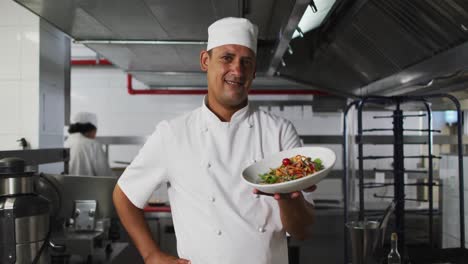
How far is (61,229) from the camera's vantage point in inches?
78.7

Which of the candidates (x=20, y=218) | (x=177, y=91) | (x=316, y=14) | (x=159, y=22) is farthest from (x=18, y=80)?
(x=177, y=91)

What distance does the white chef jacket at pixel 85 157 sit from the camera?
11.9ft

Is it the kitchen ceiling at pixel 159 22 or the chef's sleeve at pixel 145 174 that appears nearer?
the chef's sleeve at pixel 145 174

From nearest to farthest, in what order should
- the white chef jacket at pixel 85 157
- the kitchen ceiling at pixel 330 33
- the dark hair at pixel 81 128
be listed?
the kitchen ceiling at pixel 330 33 < the white chef jacket at pixel 85 157 < the dark hair at pixel 81 128

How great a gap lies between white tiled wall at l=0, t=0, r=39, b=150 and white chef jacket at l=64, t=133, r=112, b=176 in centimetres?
123

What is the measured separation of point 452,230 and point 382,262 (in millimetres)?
1069

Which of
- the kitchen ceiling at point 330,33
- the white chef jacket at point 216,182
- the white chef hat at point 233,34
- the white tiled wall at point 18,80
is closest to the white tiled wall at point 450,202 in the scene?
the kitchen ceiling at point 330,33

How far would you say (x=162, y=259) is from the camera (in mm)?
1291

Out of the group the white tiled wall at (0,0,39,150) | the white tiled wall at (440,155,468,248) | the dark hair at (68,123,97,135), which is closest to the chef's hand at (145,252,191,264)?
the white tiled wall at (0,0,39,150)

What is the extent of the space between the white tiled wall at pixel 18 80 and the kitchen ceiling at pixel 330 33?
0.91 feet

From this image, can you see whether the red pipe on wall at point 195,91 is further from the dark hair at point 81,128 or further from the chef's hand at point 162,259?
the chef's hand at point 162,259

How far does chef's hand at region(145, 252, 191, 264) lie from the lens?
1254 mm

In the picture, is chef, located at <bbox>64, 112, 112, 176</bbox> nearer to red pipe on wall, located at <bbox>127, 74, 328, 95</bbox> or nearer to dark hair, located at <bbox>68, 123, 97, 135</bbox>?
dark hair, located at <bbox>68, 123, 97, 135</bbox>

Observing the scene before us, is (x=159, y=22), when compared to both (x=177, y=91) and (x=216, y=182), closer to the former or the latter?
(x=216, y=182)
